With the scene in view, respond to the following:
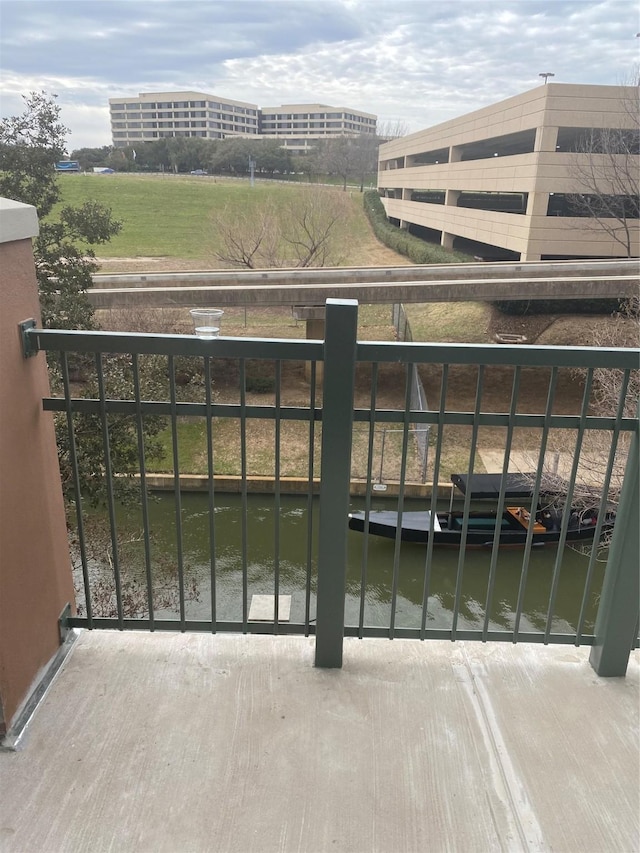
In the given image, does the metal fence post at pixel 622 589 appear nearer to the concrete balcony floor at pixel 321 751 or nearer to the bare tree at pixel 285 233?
the concrete balcony floor at pixel 321 751

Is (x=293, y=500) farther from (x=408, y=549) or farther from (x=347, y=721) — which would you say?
(x=347, y=721)

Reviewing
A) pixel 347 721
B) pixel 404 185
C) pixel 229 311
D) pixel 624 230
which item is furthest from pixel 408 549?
pixel 404 185

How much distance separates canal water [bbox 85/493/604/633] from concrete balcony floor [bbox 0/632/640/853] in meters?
6.70

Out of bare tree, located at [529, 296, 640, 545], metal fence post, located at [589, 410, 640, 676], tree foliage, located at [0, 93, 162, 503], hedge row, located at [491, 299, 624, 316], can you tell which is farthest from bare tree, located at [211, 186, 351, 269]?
metal fence post, located at [589, 410, 640, 676]

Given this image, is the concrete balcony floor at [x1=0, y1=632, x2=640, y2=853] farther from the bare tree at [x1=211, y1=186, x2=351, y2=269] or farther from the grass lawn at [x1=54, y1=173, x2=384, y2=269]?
the grass lawn at [x1=54, y1=173, x2=384, y2=269]

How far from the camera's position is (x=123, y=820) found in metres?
1.53

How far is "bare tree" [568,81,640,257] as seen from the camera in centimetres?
2167

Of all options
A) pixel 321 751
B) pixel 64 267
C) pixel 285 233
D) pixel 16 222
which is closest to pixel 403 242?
pixel 285 233

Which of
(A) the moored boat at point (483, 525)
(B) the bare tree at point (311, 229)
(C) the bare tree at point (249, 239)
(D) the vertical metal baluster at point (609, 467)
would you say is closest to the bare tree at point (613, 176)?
(B) the bare tree at point (311, 229)

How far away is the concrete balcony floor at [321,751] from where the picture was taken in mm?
1518

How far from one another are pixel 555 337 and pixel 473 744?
20.6 meters

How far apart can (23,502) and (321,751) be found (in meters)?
1.16

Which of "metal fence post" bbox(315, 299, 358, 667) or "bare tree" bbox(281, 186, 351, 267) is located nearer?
"metal fence post" bbox(315, 299, 358, 667)

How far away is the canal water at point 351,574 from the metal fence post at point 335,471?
681 centimetres
